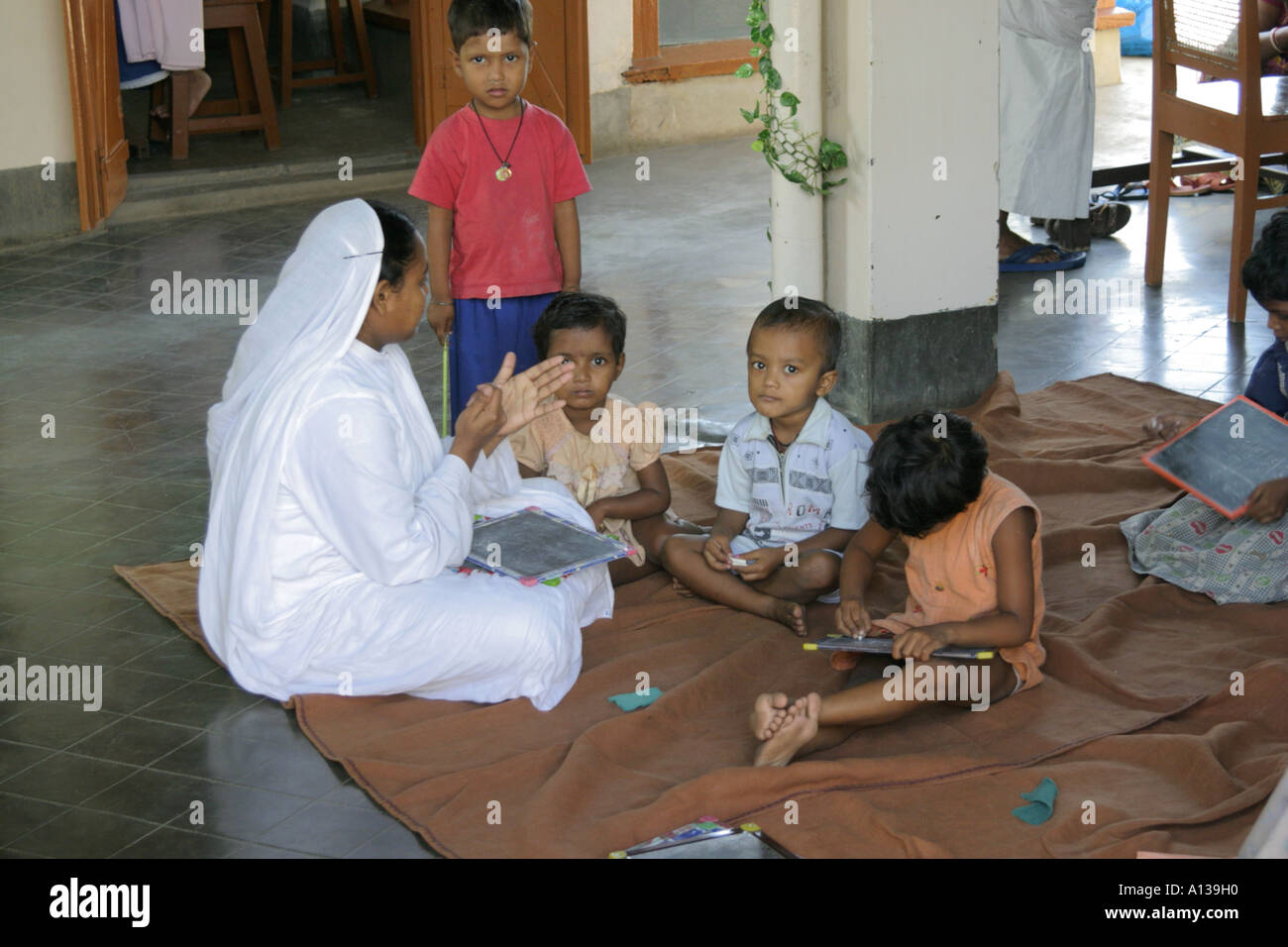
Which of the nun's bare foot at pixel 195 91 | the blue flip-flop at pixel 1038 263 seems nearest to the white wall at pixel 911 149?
the blue flip-flop at pixel 1038 263

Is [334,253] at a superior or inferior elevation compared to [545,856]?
superior

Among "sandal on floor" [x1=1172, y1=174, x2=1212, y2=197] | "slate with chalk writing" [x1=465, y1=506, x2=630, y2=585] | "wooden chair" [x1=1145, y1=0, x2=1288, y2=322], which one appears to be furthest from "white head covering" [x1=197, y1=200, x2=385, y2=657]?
"sandal on floor" [x1=1172, y1=174, x2=1212, y2=197]

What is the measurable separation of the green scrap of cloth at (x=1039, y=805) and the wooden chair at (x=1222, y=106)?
12.7ft

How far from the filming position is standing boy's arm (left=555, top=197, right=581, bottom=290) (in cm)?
483

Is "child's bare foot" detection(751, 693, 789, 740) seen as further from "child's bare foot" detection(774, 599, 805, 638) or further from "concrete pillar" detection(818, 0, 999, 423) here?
"concrete pillar" detection(818, 0, 999, 423)

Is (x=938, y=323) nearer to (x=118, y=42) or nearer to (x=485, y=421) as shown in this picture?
(x=485, y=421)

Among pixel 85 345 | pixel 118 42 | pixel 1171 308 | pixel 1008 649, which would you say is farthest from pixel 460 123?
pixel 118 42

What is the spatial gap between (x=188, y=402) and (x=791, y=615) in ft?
10.4

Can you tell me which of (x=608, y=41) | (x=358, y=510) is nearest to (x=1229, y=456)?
(x=358, y=510)

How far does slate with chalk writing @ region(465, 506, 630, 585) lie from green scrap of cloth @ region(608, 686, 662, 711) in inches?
13.2

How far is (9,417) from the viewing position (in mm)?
5879

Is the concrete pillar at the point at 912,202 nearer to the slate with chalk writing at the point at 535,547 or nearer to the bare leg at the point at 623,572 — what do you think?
the bare leg at the point at 623,572

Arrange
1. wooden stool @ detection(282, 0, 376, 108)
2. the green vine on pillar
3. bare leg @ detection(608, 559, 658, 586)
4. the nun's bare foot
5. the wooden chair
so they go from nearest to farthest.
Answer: bare leg @ detection(608, 559, 658, 586) → the green vine on pillar → the wooden chair → the nun's bare foot → wooden stool @ detection(282, 0, 376, 108)

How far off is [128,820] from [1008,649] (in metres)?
2.05
